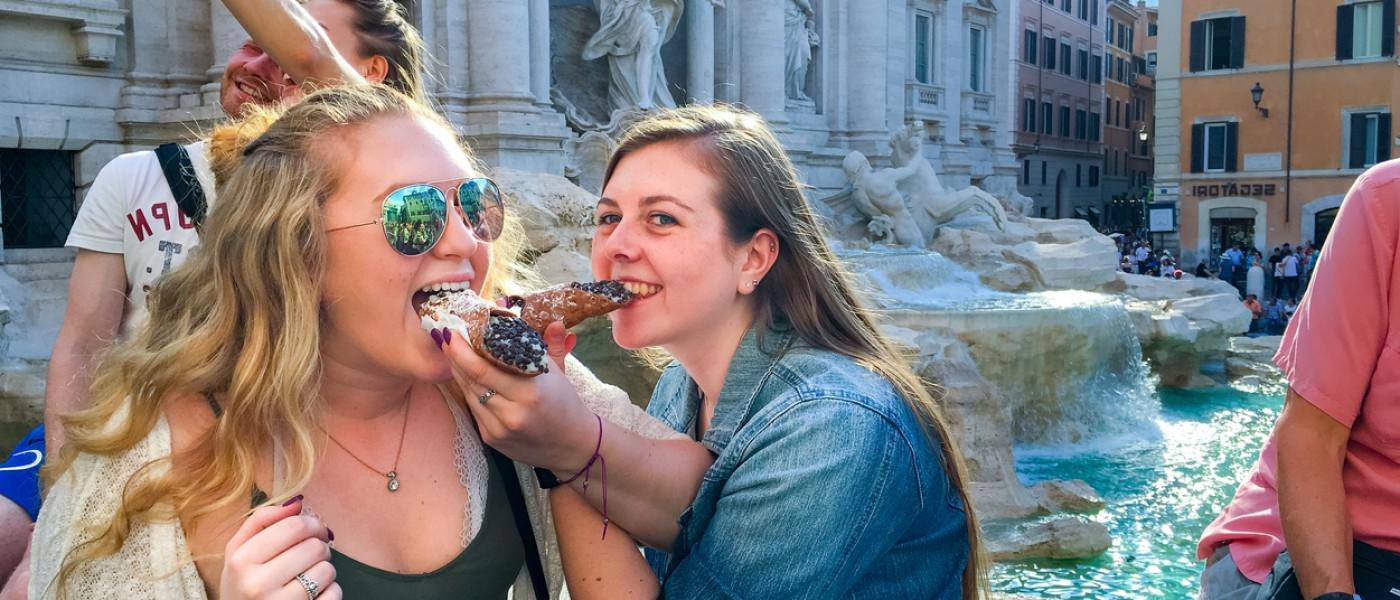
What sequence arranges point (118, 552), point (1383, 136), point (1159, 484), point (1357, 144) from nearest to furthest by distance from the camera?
point (118, 552) → point (1159, 484) → point (1383, 136) → point (1357, 144)

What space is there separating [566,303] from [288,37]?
90 cm

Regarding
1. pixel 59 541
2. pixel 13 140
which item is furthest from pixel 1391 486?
pixel 13 140

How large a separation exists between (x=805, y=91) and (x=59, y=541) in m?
18.0

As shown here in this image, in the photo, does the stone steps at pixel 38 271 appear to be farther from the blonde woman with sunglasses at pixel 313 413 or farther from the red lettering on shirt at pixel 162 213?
the blonde woman with sunglasses at pixel 313 413

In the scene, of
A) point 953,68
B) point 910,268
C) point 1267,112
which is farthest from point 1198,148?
point 910,268

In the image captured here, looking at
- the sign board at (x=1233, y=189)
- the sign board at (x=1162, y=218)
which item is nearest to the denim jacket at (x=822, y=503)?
the sign board at (x=1162, y=218)

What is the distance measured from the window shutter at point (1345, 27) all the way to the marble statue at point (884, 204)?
1535 centimetres

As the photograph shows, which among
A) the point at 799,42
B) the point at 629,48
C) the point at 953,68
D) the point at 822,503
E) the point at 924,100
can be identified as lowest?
the point at 822,503

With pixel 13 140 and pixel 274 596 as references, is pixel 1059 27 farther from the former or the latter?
pixel 274 596

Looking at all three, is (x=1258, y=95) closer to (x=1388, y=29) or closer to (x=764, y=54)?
(x=1388, y=29)

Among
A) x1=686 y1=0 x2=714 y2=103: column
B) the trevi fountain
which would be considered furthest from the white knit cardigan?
x1=686 y1=0 x2=714 y2=103: column

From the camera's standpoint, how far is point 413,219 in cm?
168

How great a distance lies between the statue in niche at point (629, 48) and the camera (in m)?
14.2

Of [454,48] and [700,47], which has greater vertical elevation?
[700,47]
